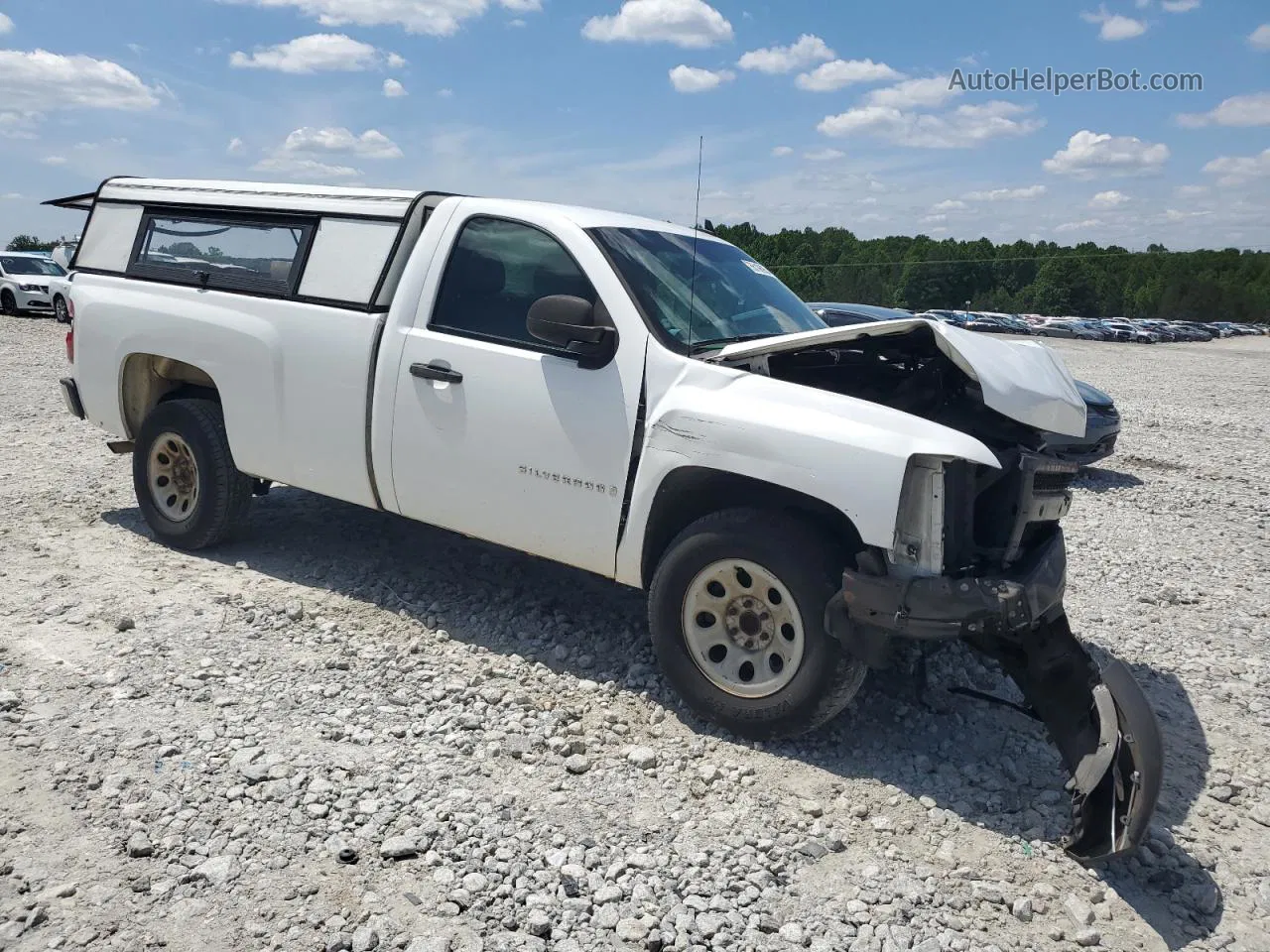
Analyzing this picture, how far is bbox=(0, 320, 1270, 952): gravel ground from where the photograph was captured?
2.84 metres

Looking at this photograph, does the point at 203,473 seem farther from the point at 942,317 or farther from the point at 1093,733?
the point at 942,317

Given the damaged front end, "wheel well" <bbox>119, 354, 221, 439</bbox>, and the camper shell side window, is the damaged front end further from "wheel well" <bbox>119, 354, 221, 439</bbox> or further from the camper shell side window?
"wheel well" <bbox>119, 354, 221, 439</bbox>

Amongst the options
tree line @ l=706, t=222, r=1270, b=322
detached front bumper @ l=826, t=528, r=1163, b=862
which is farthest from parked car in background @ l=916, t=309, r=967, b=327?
tree line @ l=706, t=222, r=1270, b=322

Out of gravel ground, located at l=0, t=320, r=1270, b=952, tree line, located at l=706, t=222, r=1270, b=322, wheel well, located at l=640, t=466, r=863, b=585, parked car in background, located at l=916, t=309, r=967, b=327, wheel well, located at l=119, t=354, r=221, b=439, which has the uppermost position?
tree line, located at l=706, t=222, r=1270, b=322

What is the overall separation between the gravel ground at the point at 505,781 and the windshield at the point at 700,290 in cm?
163

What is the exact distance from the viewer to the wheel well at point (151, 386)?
18.7 feet

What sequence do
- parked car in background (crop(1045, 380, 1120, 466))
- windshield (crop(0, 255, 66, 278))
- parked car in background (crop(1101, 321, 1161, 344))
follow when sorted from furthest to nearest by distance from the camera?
parked car in background (crop(1101, 321, 1161, 344)) → windshield (crop(0, 255, 66, 278)) → parked car in background (crop(1045, 380, 1120, 466))

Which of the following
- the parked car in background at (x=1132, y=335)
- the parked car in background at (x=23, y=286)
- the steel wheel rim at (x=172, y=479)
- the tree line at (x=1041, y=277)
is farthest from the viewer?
the parked car in background at (x=1132, y=335)

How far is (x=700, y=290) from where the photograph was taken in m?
4.52

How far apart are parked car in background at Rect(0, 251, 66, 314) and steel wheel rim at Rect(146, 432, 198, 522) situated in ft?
71.3

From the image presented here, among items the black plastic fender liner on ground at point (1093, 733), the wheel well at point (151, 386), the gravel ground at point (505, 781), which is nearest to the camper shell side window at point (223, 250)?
the wheel well at point (151, 386)

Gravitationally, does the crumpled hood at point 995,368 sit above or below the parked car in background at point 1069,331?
below

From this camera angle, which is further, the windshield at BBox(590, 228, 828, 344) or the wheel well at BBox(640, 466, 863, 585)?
the windshield at BBox(590, 228, 828, 344)

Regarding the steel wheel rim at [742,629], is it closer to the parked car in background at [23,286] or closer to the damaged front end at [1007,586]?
the damaged front end at [1007,586]
